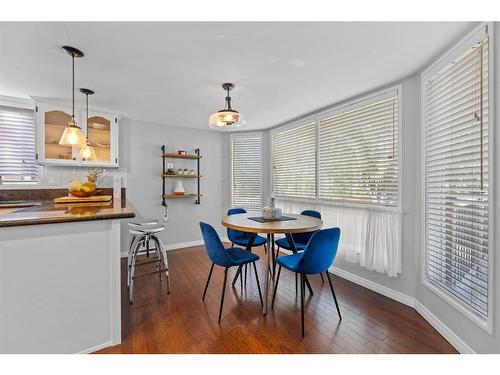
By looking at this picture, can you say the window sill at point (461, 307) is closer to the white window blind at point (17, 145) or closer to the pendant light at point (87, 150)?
the pendant light at point (87, 150)

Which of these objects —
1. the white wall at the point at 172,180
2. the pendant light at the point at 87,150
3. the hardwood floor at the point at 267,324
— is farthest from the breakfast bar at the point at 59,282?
the white wall at the point at 172,180

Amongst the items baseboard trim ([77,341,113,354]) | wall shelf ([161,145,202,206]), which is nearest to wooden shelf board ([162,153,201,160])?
wall shelf ([161,145,202,206])

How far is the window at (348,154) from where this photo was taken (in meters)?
2.41

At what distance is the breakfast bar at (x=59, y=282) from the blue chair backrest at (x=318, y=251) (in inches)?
53.9

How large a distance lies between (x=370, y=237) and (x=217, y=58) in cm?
239

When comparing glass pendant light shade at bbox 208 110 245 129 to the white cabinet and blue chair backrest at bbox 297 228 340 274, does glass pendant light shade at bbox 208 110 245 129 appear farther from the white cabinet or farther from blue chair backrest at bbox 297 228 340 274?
the white cabinet

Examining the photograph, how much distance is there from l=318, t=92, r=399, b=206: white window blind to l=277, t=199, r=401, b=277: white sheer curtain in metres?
0.15

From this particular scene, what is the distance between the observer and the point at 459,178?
1661 millimetres

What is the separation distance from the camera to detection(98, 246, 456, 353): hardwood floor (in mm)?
1611

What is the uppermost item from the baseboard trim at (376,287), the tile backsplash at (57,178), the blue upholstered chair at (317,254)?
the tile backsplash at (57,178)

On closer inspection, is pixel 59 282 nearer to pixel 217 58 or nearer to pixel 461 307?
pixel 217 58

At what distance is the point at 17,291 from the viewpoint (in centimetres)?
133
